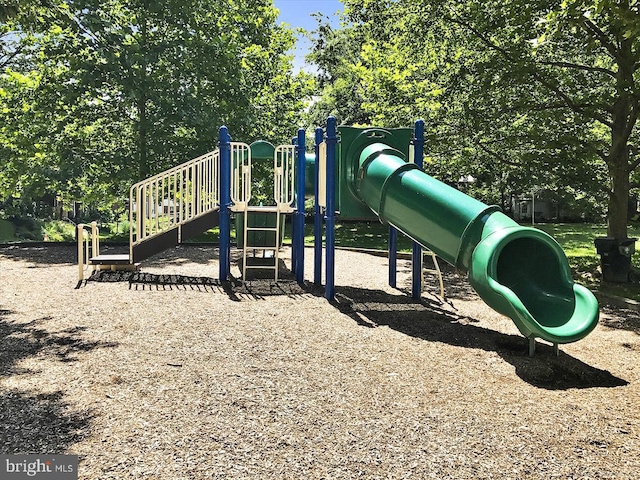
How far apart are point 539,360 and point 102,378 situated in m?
4.15

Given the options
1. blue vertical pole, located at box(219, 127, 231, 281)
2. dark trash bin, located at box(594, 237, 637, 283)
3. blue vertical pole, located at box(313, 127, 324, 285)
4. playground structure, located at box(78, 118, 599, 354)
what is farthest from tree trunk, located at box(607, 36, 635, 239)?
blue vertical pole, located at box(219, 127, 231, 281)

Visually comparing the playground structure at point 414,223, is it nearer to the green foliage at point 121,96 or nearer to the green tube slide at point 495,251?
the green tube slide at point 495,251

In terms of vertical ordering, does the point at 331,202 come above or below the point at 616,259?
above

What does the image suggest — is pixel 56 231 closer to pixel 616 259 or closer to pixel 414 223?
pixel 414 223

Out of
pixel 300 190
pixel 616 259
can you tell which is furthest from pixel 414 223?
pixel 616 259

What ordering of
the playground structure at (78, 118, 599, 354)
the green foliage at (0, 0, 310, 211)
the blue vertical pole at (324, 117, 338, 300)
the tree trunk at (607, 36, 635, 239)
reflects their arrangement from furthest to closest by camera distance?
the green foliage at (0, 0, 310, 211) < the tree trunk at (607, 36, 635, 239) < the blue vertical pole at (324, 117, 338, 300) < the playground structure at (78, 118, 599, 354)

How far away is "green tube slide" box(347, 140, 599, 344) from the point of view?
5.43 metres

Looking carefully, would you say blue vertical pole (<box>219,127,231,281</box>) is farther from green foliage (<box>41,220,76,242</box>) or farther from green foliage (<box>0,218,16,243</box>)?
green foliage (<box>0,218,16,243</box>)

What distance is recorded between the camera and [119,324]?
664cm

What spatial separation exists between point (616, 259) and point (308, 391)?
8623 mm

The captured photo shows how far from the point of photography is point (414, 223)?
698cm

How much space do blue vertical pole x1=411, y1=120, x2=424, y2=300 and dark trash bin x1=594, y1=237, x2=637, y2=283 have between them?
14.7 feet

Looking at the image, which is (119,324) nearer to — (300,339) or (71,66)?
(300,339)

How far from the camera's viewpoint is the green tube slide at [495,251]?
5.43 meters
